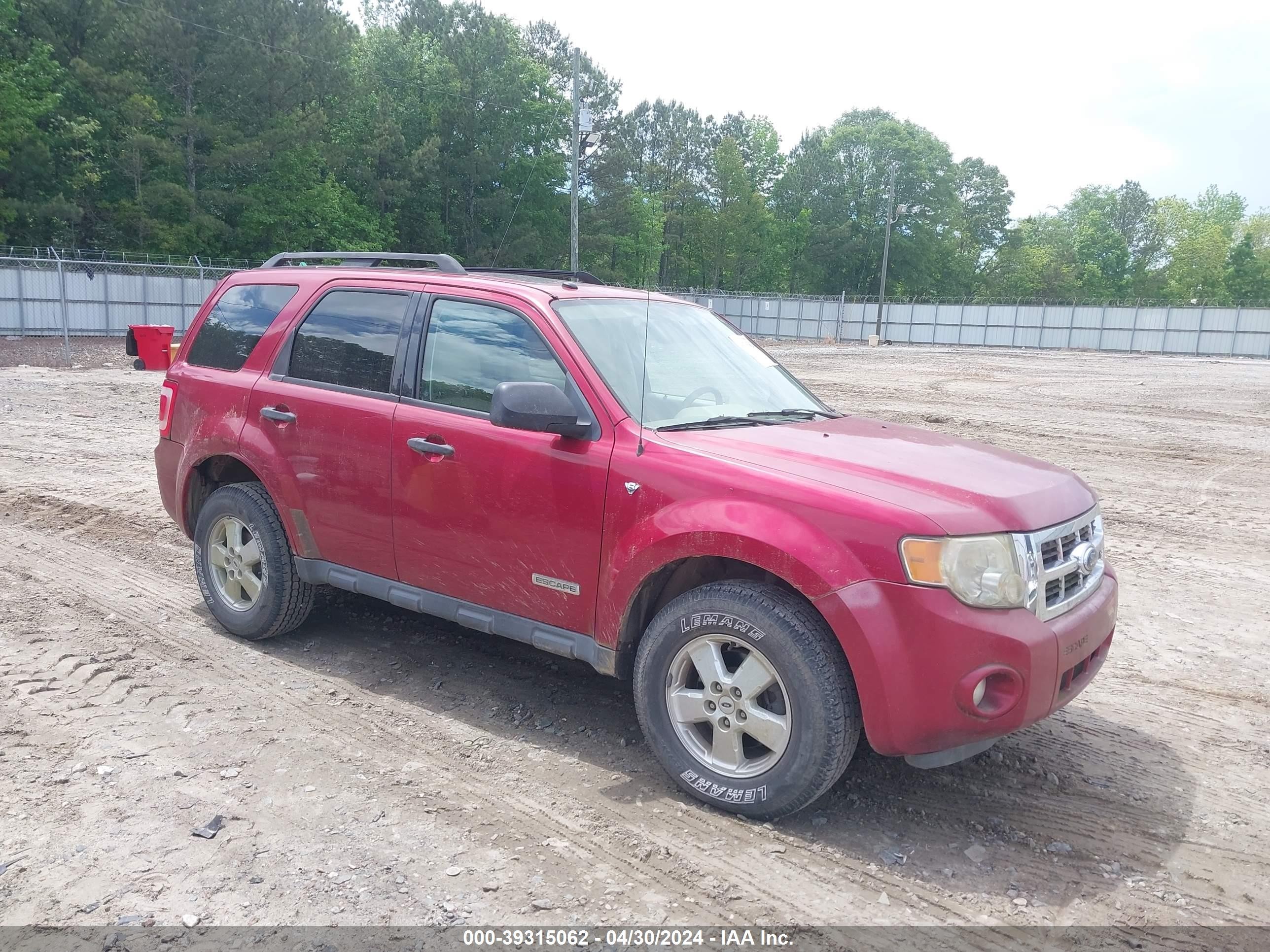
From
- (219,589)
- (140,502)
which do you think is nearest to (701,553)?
(219,589)

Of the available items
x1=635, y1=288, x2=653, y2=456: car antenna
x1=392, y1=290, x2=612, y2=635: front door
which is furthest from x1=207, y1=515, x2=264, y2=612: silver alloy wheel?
x1=635, y1=288, x2=653, y2=456: car antenna

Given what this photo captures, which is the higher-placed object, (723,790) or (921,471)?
(921,471)

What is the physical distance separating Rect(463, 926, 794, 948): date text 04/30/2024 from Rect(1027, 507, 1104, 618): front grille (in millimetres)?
1462

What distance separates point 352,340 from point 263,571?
1.36 metres

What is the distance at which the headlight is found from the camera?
319cm

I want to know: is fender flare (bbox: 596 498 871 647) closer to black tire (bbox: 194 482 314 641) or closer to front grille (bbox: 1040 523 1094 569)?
front grille (bbox: 1040 523 1094 569)

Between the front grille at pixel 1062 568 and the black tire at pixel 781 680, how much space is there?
764 millimetres

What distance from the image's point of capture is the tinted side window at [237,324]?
17.3 ft

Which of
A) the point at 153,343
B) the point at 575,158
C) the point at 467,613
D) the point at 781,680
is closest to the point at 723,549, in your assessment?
the point at 781,680

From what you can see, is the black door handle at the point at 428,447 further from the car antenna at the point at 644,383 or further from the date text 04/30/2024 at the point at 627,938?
the date text 04/30/2024 at the point at 627,938

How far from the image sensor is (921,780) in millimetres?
4000

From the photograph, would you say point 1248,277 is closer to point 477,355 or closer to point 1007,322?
point 1007,322

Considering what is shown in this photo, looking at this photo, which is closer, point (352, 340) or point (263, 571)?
point (352, 340)

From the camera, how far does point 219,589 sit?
5.38 meters
